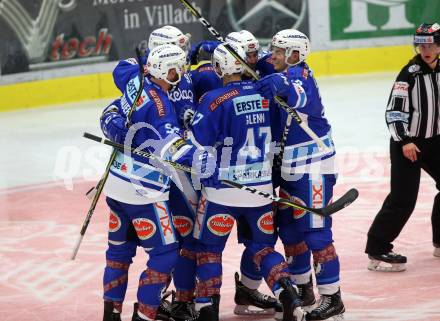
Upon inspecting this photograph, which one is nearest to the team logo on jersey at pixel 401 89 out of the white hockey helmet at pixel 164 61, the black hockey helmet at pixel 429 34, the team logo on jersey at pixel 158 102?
the black hockey helmet at pixel 429 34

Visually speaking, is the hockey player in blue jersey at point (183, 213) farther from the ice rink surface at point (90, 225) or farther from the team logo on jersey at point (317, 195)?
the team logo on jersey at point (317, 195)

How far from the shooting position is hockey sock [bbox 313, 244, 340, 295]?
5637 mm

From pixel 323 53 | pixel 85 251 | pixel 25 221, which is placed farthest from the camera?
pixel 323 53

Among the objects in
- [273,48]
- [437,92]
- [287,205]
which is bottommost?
[287,205]

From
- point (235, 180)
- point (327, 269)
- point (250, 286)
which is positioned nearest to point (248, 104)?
point (235, 180)

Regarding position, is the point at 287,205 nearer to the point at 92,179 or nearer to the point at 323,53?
the point at 92,179

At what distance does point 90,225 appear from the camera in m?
7.93

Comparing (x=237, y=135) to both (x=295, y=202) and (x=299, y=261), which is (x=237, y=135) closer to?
(x=295, y=202)

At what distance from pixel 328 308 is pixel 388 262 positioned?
1.08 meters

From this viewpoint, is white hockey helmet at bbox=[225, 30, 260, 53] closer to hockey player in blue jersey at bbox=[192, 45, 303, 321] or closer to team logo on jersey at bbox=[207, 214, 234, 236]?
hockey player in blue jersey at bbox=[192, 45, 303, 321]

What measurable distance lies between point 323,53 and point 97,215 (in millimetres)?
6040

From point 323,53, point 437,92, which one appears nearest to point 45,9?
point 323,53

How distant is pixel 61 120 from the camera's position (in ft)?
38.7

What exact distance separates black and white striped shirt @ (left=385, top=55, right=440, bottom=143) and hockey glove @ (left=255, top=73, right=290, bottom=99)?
1.33 meters
